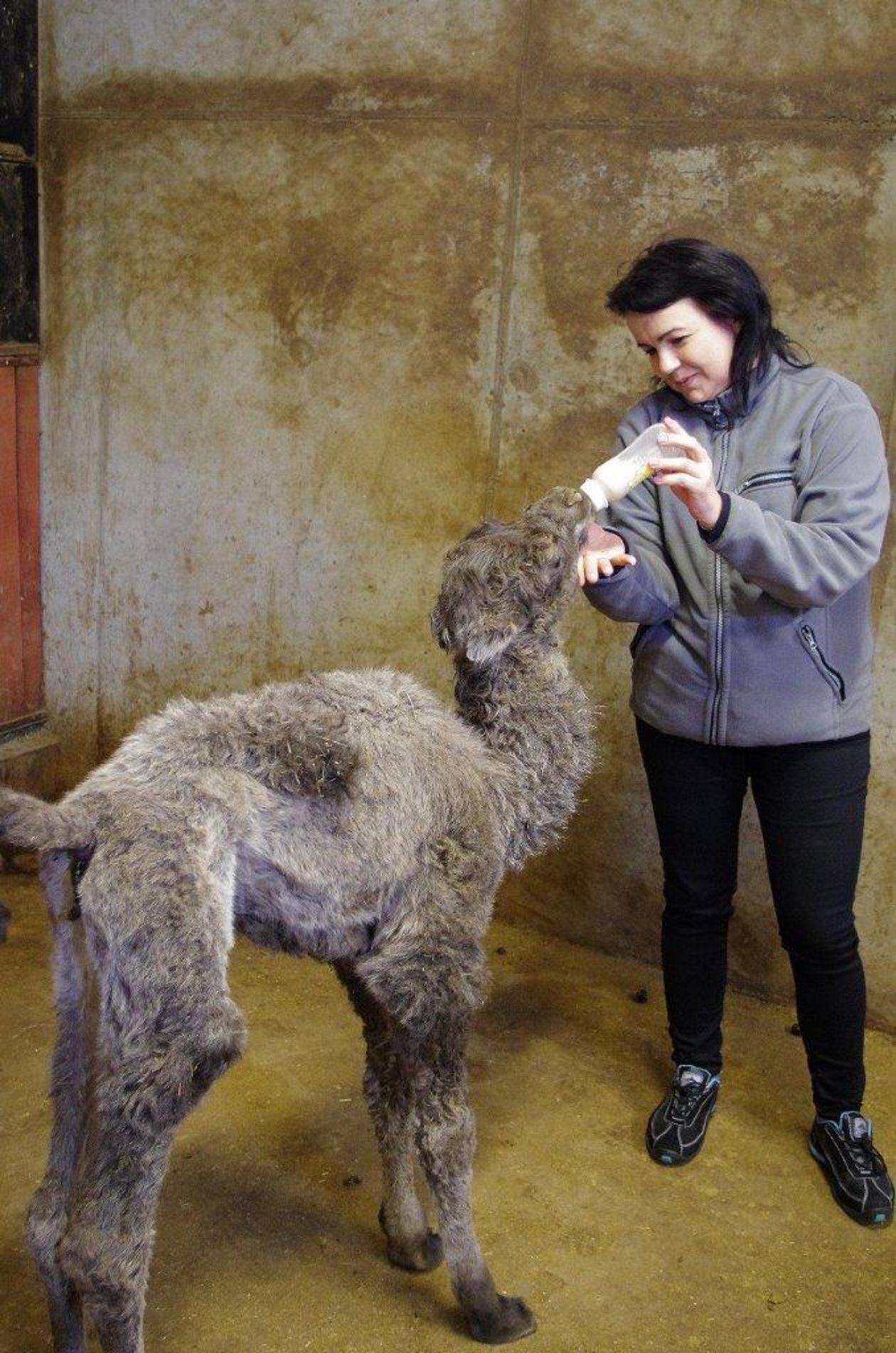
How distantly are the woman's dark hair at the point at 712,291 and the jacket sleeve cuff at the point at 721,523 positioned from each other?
1.19 feet

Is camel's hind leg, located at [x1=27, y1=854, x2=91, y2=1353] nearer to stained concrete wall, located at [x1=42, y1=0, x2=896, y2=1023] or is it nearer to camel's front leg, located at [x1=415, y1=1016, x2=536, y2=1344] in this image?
camel's front leg, located at [x1=415, y1=1016, x2=536, y2=1344]

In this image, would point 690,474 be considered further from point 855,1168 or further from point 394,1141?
point 855,1168

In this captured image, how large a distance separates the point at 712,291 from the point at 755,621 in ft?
2.27

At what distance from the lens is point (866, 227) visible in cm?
347

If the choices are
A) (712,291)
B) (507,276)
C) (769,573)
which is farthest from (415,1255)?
(507,276)

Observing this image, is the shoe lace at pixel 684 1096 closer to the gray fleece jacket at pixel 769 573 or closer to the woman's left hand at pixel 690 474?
the gray fleece jacket at pixel 769 573

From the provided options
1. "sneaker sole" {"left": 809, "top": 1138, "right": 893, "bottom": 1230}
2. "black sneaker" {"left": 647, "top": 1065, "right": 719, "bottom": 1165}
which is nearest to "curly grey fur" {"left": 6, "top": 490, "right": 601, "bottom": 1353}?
"black sneaker" {"left": 647, "top": 1065, "right": 719, "bottom": 1165}

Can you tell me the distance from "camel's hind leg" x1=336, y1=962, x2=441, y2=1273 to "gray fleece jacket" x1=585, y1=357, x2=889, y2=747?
94 cm

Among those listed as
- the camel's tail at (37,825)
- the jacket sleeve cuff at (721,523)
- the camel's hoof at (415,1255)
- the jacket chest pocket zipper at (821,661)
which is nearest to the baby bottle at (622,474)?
the jacket sleeve cuff at (721,523)

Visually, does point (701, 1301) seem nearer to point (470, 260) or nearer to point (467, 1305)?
point (467, 1305)

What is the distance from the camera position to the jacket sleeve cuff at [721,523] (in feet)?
8.16

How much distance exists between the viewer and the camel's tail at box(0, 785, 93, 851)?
204 cm

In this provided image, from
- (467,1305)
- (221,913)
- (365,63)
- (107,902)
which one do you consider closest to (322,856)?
(221,913)

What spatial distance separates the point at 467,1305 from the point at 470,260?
2.90 m
